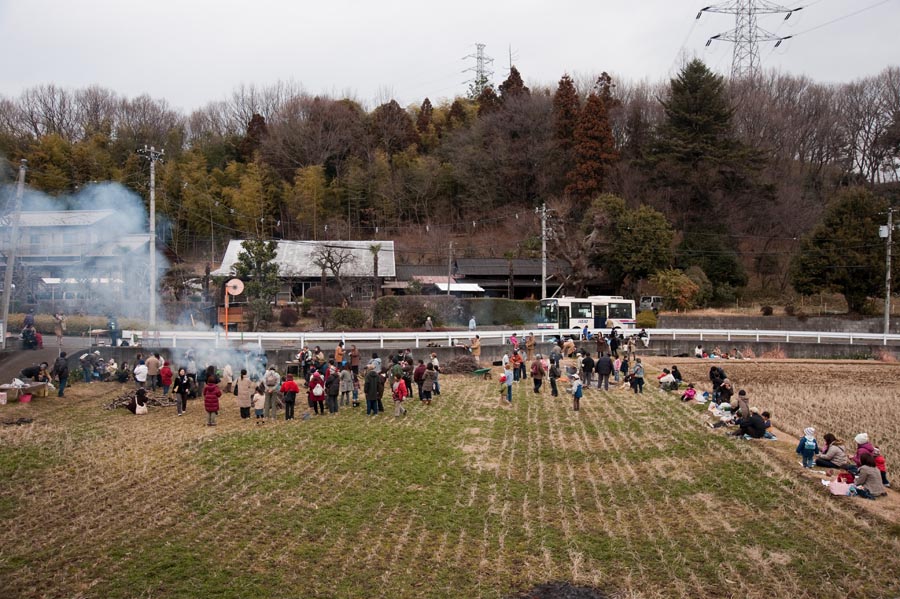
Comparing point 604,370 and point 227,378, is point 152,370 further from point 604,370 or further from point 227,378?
point 604,370

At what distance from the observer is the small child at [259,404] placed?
57.8ft

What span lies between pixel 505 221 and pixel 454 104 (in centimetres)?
2217

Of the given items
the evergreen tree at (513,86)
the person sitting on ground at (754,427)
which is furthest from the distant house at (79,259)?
the evergreen tree at (513,86)

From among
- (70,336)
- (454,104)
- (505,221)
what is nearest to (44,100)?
(70,336)

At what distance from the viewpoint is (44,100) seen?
51156 millimetres

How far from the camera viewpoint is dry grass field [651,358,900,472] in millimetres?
17319

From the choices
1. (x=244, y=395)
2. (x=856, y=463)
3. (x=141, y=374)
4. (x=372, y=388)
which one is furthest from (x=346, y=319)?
(x=856, y=463)

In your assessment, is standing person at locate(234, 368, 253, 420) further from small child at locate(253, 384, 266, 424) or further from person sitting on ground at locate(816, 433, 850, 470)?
person sitting on ground at locate(816, 433, 850, 470)

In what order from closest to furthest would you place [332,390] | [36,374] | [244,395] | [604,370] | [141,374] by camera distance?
[244,395]
[332,390]
[36,374]
[141,374]
[604,370]

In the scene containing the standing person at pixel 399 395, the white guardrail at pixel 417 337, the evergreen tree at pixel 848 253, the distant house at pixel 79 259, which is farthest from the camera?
the evergreen tree at pixel 848 253

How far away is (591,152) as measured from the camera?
59156 mm

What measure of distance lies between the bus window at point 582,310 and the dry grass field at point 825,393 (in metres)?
7.72

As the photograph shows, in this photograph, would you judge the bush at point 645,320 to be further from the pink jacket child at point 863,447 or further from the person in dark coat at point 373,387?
the pink jacket child at point 863,447

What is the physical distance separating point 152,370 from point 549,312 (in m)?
23.7
